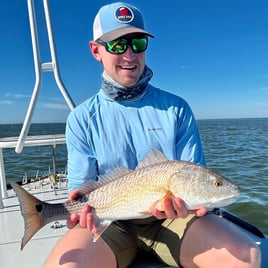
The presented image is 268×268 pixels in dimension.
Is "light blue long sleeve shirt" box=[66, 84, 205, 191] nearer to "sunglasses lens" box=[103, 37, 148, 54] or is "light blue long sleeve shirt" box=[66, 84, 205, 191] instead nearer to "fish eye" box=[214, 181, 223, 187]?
"sunglasses lens" box=[103, 37, 148, 54]

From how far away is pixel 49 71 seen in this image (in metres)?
4.31

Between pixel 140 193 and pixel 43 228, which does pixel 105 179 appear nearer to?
pixel 140 193

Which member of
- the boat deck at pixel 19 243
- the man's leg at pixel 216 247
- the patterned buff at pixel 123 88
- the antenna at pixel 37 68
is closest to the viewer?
the man's leg at pixel 216 247

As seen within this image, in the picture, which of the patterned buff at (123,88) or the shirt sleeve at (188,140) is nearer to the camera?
the shirt sleeve at (188,140)

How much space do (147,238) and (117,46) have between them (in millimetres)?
1385

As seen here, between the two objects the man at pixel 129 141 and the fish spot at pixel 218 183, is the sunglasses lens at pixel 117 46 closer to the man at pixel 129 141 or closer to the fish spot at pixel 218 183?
the man at pixel 129 141

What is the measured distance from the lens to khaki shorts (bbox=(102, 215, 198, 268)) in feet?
7.46

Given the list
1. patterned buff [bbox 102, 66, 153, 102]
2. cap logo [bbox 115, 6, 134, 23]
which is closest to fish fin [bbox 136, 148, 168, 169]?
patterned buff [bbox 102, 66, 153, 102]

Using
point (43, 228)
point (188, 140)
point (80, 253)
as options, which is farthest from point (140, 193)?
point (43, 228)

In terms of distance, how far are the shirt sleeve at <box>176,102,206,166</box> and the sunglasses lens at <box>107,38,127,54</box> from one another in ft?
2.13

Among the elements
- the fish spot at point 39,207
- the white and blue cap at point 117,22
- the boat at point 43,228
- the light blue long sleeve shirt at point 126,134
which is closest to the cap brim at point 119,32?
the white and blue cap at point 117,22

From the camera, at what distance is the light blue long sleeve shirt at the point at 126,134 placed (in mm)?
2559

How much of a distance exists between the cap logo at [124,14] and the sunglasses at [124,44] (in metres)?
0.15

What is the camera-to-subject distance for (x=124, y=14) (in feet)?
8.55
